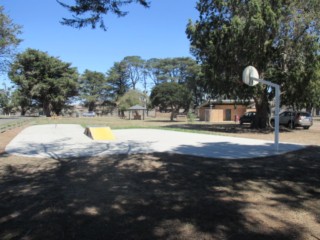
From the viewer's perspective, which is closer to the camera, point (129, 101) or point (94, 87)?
point (129, 101)

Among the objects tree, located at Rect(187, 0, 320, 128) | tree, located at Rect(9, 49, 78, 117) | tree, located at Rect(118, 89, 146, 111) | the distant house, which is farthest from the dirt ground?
tree, located at Rect(118, 89, 146, 111)

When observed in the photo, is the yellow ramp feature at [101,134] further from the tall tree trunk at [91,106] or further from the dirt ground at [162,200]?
the tall tree trunk at [91,106]

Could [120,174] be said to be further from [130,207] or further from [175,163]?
[130,207]

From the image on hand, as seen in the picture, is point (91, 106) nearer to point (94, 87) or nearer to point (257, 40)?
point (94, 87)

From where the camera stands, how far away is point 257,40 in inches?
855

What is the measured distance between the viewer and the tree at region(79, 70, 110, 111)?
3605 inches

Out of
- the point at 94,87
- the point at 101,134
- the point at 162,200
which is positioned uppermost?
the point at 94,87

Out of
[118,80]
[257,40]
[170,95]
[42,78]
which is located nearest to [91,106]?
[118,80]

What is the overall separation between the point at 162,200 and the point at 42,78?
60.8m

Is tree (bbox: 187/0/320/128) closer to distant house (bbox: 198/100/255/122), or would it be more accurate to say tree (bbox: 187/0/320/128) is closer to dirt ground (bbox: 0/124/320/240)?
dirt ground (bbox: 0/124/320/240)

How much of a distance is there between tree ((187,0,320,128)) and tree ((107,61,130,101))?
7135cm

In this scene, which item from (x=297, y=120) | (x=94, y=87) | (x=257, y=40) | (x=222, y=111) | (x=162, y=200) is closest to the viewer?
(x=162, y=200)

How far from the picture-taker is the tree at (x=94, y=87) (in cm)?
9156

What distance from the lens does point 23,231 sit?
14.1ft
